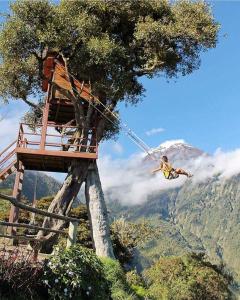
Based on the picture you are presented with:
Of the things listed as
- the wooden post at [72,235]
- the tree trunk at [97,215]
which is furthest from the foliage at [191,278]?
the wooden post at [72,235]

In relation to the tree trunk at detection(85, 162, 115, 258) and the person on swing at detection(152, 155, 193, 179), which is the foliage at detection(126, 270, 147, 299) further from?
the person on swing at detection(152, 155, 193, 179)

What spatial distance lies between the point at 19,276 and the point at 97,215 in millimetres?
14650

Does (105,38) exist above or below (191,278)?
above

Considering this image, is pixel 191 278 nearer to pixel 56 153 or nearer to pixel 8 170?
pixel 8 170

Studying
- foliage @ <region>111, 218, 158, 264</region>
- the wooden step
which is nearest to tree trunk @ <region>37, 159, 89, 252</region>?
the wooden step

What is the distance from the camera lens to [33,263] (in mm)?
9305

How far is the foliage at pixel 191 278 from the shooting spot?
146 feet

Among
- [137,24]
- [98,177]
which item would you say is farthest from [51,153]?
[137,24]

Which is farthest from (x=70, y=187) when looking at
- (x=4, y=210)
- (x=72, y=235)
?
(x=4, y=210)

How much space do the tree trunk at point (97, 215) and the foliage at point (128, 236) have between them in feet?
54.5

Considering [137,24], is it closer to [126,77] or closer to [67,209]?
[126,77]

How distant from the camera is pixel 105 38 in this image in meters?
23.7

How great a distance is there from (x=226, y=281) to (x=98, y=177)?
1136 inches

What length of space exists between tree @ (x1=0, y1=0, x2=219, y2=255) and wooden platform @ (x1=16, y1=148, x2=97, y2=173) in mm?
725
